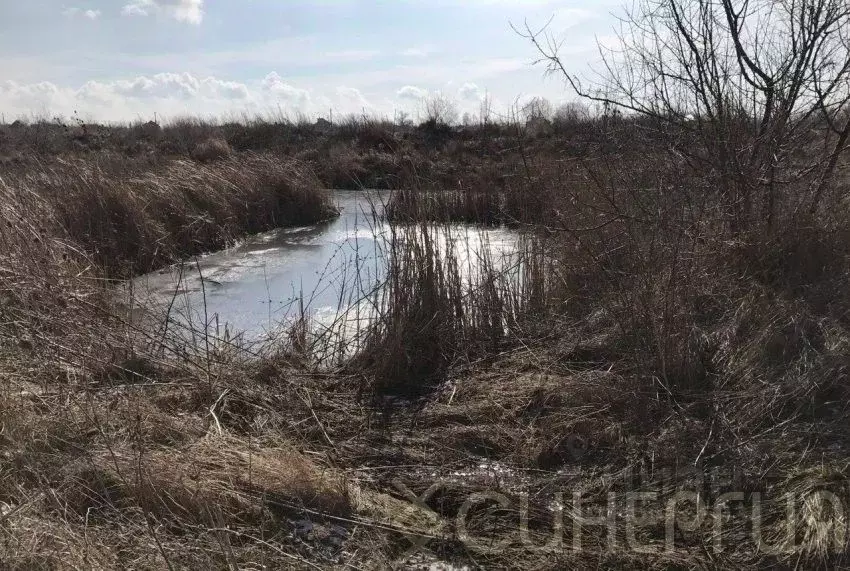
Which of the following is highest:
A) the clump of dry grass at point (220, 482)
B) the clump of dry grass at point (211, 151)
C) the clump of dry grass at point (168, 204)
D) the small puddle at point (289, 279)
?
the clump of dry grass at point (211, 151)

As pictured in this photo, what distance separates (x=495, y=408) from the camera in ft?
11.0

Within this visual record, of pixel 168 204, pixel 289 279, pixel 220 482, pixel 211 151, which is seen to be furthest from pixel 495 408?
pixel 211 151

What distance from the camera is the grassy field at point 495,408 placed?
2211 millimetres

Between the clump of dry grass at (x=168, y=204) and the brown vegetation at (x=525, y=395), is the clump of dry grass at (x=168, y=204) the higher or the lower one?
the higher one

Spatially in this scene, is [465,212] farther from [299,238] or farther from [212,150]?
[212,150]

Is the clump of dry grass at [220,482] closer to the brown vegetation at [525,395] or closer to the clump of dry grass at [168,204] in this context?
the brown vegetation at [525,395]

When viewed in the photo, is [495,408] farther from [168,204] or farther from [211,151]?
[211,151]

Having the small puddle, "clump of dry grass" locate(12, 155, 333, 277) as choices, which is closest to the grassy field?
the small puddle

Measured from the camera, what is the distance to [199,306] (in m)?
5.75

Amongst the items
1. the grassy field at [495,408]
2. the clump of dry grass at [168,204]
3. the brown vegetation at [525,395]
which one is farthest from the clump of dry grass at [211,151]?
the grassy field at [495,408]

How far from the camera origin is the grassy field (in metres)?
2.21

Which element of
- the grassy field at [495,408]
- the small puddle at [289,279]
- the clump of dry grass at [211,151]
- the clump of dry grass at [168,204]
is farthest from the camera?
the clump of dry grass at [211,151]

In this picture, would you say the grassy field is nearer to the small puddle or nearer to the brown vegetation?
the brown vegetation

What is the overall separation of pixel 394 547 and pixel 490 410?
1.19 metres
